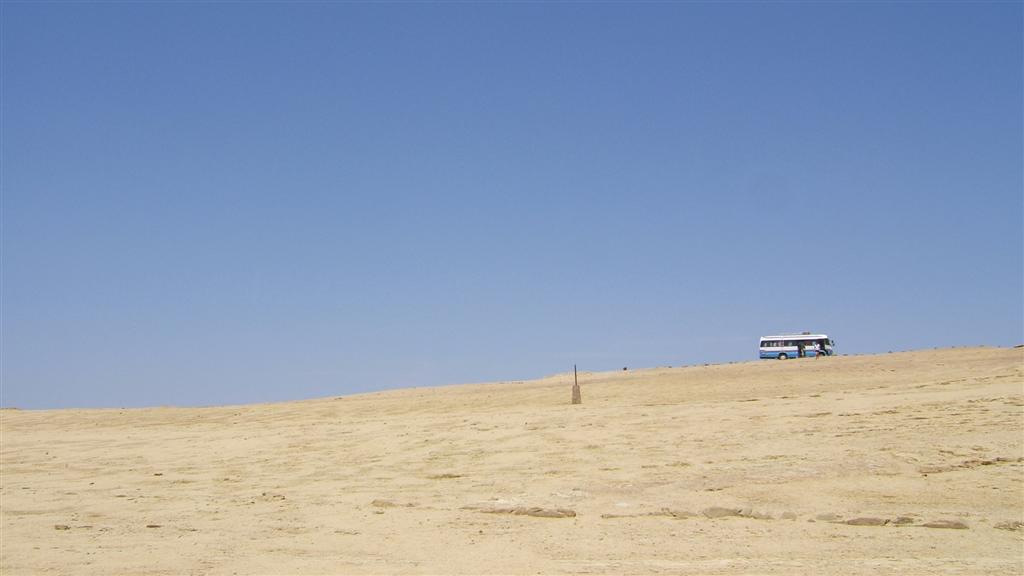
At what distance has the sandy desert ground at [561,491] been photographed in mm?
10219

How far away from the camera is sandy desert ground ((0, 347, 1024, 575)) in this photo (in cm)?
1022

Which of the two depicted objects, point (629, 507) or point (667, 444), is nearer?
point (629, 507)

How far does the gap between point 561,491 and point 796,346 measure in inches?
1659

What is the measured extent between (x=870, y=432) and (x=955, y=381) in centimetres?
780

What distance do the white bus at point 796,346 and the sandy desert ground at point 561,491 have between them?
27427mm

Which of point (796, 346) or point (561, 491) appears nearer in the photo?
point (561, 491)

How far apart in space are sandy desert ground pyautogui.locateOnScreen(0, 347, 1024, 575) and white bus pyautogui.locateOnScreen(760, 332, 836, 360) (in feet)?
90.0

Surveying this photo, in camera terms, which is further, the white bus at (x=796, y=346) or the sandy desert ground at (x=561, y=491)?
the white bus at (x=796, y=346)

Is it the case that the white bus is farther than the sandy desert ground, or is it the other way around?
the white bus

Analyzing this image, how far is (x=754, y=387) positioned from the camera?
27.7m

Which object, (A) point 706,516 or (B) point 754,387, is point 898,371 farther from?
(A) point 706,516

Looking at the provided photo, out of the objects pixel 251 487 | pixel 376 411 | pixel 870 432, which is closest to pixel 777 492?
pixel 870 432

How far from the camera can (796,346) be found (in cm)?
5256

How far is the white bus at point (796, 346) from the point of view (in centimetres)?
5162
